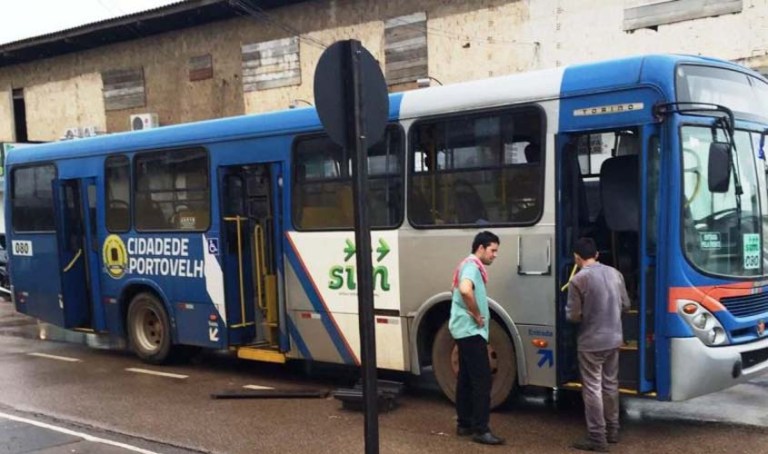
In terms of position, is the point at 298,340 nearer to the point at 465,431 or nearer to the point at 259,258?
the point at 259,258

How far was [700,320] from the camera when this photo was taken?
557cm

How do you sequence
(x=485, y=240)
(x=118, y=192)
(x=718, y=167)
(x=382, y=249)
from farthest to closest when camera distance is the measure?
1. (x=118, y=192)
2. (x=382, y=249)
3. (x=485, y=240)
4. (x=718, y=167)

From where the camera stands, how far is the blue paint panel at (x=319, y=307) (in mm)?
7621

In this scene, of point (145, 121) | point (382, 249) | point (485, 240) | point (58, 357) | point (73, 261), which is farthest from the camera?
point (145, 121)

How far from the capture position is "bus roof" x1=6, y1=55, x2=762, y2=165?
18.9 ft

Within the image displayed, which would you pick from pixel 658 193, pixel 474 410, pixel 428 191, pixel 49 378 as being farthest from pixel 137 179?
pixel 658 193

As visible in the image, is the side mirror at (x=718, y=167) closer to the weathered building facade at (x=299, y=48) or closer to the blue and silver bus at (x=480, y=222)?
the blue and silver bus at (x=480, y=222)

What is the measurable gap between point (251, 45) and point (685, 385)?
15264 millimetres

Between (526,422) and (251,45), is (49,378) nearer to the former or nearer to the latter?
(526,422)

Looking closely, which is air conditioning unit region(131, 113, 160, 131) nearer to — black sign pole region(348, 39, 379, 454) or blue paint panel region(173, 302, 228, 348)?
blue paint panel region(173, 302, 228, 348)

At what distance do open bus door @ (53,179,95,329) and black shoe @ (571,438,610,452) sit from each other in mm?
7456

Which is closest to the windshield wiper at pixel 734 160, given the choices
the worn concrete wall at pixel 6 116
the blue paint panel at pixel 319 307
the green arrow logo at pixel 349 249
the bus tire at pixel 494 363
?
the bus tire at pixel 494 363

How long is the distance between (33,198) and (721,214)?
9.58 m

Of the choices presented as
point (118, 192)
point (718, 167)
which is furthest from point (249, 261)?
point (718, 167)
